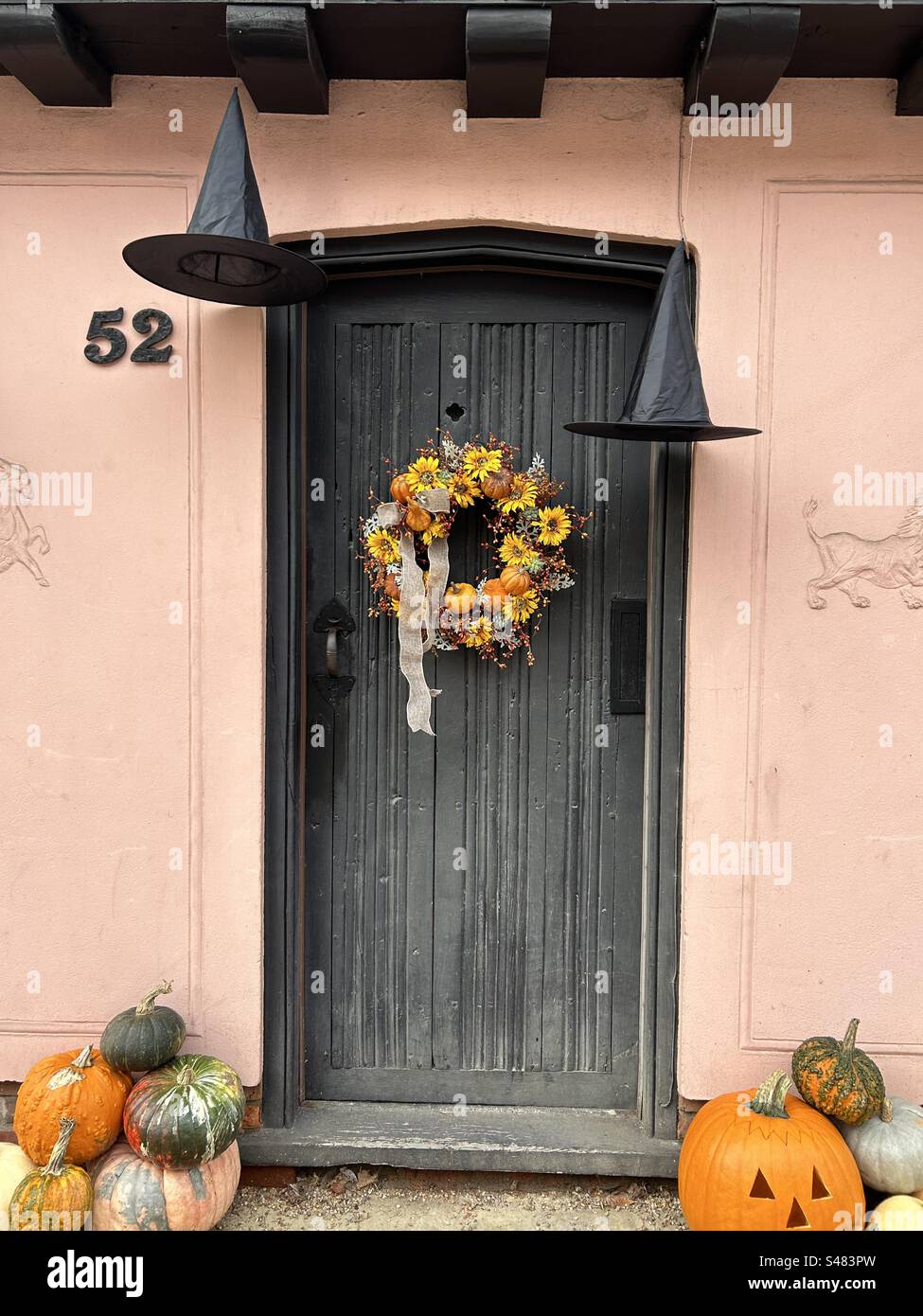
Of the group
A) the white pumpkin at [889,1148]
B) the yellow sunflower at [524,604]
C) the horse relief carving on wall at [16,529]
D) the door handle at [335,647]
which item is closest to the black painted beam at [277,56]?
the horse relief carving on wall at [16,529]

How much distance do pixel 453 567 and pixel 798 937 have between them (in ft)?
6.23

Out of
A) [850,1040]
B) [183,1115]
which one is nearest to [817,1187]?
[850,1040]

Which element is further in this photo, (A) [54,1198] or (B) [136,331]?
(B) [136,331]

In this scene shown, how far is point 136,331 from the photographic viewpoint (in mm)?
3051

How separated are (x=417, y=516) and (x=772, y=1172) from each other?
2483 millimetres

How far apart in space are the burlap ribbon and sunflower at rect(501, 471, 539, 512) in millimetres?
225

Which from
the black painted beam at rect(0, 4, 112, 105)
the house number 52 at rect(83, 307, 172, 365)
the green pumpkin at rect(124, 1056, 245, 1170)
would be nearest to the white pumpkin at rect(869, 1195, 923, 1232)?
the green pumpkin at rect(124, 1056, 245, 1170)

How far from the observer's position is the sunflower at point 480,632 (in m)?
3.09

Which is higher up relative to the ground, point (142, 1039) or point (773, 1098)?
point (142, 1039)

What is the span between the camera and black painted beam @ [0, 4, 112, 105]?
267cm

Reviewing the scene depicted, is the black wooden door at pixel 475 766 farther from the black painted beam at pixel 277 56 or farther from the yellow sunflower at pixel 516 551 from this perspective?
the black painted beam at pixel 277 56

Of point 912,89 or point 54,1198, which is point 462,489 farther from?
point 54,1198

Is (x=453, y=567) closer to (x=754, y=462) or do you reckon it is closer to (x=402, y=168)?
(x=754, y=462)

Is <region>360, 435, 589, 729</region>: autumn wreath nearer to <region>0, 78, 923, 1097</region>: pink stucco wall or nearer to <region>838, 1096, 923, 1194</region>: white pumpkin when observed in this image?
<region>0, 78, 923, 1097</region>: pink stucco wall
